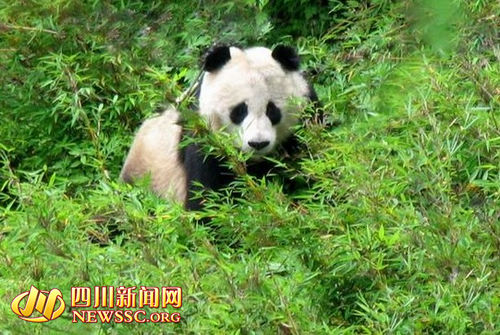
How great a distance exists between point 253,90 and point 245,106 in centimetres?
8

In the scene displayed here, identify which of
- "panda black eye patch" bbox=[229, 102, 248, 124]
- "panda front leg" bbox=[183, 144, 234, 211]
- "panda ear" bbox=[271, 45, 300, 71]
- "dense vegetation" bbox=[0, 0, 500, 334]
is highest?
"dense vegetation" bbox=[0, 0, 500, 334]

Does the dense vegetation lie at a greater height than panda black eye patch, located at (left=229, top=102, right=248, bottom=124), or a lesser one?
greater

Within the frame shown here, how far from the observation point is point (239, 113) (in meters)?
5.04

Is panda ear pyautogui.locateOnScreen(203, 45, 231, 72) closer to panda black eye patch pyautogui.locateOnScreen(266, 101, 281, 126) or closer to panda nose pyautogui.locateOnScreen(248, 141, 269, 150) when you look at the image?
panda black eye patch pyautogui.locateOnScreen(266, 101, 281, 126)

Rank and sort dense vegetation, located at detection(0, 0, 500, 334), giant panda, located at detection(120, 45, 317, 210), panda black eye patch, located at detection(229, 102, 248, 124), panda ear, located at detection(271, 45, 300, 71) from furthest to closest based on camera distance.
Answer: panda ear, located at detection(271, 45, 300, 71), panda black eye patch, located at detection(229, 102, 248, 124), giant panda, located at detection(120, 45, 317, 210), dense vegetation, located at detection(0, 0, 500, 334)

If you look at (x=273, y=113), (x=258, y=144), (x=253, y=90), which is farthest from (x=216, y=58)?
(x=258, y=144)

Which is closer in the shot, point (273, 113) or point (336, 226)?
point (336, 226)

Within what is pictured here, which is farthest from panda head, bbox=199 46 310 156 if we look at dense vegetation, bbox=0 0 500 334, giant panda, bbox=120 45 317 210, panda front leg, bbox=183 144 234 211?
dense vegetation, bbox=0 0 500 334

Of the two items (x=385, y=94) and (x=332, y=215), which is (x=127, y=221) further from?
(x=385, y=94)

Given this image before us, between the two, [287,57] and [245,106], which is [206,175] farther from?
[287,57]

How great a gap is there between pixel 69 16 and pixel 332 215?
169cm

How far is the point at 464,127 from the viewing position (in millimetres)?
3725

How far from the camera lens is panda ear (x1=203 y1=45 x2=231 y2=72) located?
512 centimetres

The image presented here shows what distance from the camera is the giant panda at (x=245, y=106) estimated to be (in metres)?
4.90
